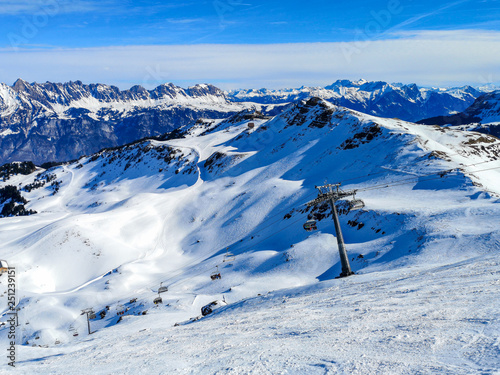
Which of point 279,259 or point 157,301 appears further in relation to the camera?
point 279,259

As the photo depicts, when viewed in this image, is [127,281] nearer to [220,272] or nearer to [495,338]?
[220,272]

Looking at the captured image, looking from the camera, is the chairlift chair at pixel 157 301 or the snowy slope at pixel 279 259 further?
the chairlift chair at pixel 157 301

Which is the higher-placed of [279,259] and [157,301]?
[279,259]

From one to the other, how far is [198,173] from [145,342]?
108 meters

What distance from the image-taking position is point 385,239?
1740 inches

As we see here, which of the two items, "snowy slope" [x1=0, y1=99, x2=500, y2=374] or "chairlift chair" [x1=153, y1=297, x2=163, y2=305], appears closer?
"snowy slope" [x1=0, y1=99, x2=500, y2=374]

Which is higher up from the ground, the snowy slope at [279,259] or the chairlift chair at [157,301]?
the snowy slope at [279,259]

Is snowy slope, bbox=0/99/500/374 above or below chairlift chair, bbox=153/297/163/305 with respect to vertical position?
above

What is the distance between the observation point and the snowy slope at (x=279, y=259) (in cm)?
1233

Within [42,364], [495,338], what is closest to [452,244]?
[495,338]

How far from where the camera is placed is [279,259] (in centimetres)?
5103

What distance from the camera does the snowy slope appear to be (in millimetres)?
12328

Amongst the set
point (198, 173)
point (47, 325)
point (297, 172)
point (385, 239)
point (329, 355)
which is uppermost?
point (198, 173)

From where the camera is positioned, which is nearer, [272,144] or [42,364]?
[42,364]
